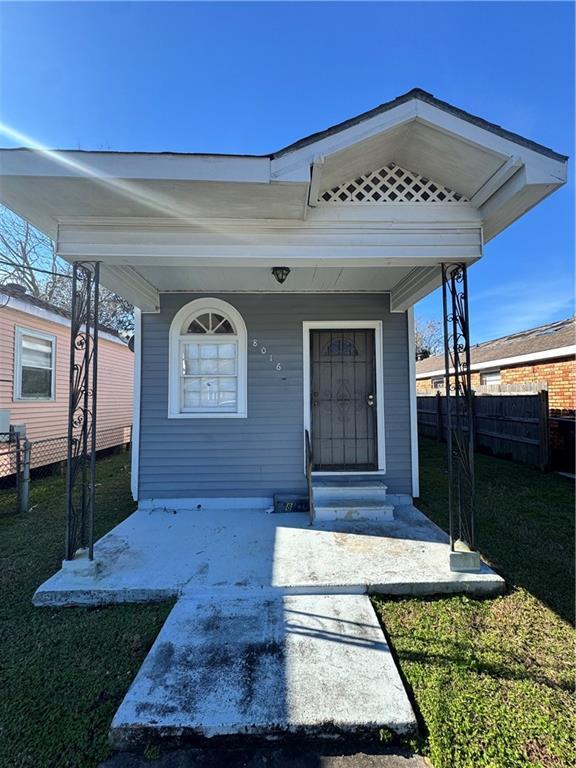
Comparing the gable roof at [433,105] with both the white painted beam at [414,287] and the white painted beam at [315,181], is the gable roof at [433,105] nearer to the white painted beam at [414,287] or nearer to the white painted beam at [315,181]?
the white painted beam at [315,181]

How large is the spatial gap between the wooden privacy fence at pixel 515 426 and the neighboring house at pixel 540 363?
0.51 meters

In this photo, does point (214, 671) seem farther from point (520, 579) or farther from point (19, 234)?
point (19, 234)

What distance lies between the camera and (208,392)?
16.2 ft

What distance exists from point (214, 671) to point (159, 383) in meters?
3.47

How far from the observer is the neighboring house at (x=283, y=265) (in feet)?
8.22

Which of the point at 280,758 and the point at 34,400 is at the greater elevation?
the point at 34,400

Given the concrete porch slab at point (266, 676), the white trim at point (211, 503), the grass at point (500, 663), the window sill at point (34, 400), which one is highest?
the window sill at point (34, 400)

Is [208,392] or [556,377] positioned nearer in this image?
[208,392]

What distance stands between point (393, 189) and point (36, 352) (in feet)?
24.4

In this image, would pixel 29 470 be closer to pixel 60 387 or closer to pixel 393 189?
pixel 60 387

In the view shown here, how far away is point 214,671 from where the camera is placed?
1.99m

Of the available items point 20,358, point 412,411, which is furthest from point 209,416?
point 20,358

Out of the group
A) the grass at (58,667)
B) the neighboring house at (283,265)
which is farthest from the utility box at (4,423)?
the grass at (58,667)

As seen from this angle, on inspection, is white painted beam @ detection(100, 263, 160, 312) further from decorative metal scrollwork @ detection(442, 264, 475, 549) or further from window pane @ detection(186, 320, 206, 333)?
decorative metal scrollwork @ detection(442, 264, 475, 549)
